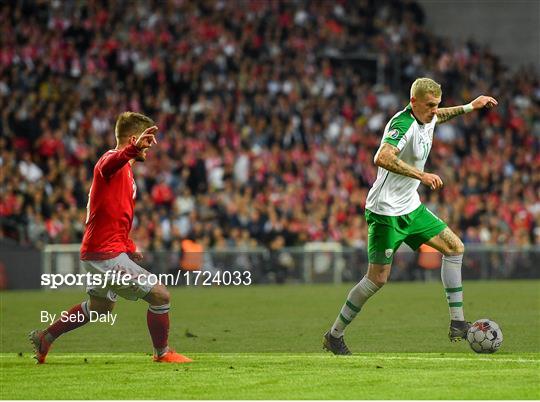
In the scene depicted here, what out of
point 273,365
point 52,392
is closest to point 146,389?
point 52,392

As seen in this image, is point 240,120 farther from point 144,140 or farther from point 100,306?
point 144,140

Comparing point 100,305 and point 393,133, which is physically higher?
point 393,133

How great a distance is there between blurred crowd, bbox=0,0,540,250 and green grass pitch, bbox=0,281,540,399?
17.4ft

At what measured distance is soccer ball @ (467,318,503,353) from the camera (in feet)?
37.7

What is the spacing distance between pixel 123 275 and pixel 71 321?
79 cm

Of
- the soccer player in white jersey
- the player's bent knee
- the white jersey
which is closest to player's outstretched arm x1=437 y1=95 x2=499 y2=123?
the soccer player in white jersey

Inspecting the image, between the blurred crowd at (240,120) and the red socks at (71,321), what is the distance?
44.9 feet

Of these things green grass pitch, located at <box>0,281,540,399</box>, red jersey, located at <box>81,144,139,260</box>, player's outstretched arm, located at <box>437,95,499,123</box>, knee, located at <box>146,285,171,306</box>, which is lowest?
green grass pitch, located at <box>0,281,540,399</box>

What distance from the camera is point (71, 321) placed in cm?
1124

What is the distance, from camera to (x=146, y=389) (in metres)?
9.14

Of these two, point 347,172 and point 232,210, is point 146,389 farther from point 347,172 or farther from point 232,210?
point 347,172

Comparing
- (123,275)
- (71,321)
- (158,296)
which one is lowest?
(71,321)

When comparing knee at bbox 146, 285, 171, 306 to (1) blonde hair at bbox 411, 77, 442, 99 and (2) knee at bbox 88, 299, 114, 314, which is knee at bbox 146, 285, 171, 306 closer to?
(2) knee at bbox 88, 299, 114, 314

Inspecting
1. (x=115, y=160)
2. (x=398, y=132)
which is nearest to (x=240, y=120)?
(x=398, y=132)
